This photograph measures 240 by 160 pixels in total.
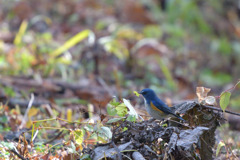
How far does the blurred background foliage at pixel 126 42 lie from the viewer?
20.8 feet

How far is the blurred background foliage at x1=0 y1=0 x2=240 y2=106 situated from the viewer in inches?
250

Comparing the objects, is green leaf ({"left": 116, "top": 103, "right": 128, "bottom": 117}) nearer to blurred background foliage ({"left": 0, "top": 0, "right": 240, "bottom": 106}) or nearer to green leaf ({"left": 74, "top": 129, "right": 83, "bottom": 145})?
green leaf ({"left": 74, "top": 129, "right": 83, "bottom": 145})

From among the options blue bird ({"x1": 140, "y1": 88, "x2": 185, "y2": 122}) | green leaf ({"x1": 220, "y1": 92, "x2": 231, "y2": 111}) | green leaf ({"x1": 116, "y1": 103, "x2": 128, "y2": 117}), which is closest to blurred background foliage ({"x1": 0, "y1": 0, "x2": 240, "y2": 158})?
green leaf ({"x1": 116, "y1": 103, "x2": 128, "y2": 117})

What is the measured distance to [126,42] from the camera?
7.50 meters

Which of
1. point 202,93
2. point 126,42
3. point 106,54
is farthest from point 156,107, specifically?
point 126,42

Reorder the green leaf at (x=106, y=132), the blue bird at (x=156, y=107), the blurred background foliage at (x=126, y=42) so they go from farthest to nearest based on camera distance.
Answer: the blurred background foliage at (x=126, y=42)
the blue bird at (x=156, y=107)
the green leaf at (x=106, y=132)

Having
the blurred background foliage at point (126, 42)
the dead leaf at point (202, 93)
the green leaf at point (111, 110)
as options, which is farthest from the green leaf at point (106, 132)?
the blurred background foliage at point (126, 42)

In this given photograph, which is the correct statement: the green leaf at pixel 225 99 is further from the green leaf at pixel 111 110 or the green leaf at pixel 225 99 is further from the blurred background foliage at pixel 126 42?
the green leaf at pixel 111 110

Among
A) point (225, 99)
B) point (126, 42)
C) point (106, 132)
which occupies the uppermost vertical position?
point (225, 99)

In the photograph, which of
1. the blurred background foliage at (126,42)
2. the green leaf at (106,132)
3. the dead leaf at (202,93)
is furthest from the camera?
the blurred background foliage at (126,42)

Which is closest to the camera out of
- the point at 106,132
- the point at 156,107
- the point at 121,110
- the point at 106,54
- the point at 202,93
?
the point at 106,132

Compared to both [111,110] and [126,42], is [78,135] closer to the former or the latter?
[111,110]

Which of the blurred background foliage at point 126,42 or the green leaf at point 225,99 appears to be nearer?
the green leaf at point 225,99

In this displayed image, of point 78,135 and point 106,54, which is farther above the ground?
point 78,135
